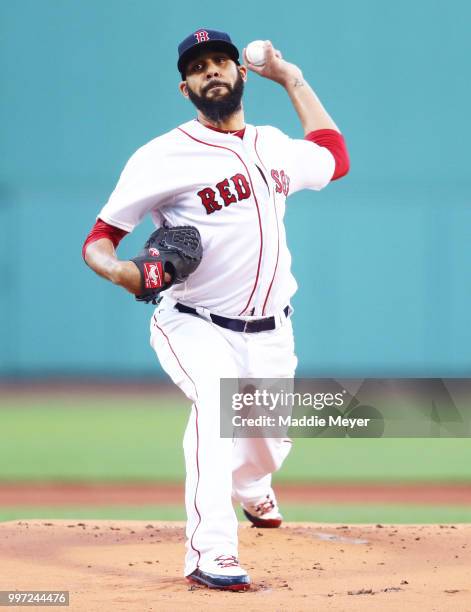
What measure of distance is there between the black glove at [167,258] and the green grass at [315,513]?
93.5 inches

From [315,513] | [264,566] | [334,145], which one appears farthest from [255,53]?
[315,513]

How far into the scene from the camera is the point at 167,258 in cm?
366

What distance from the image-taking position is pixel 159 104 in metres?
14.5

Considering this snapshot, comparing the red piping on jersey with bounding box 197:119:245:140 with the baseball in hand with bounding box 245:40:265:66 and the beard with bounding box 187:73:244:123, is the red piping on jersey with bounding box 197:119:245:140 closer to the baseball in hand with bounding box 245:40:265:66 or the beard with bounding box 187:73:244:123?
the beard with bounding box 187:73:244:123

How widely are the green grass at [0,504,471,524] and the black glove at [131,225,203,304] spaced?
93.5 inches

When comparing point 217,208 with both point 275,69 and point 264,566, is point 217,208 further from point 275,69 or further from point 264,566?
point 264,566

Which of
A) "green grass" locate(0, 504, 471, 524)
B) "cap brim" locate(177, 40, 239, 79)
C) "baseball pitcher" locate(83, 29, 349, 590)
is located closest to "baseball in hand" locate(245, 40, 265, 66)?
"baseball pitcher" locate(83, 29, 349, 590)

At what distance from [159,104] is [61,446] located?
21.1 feet

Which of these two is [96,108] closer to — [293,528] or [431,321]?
[431,321]

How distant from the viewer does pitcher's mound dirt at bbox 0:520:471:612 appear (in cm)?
335

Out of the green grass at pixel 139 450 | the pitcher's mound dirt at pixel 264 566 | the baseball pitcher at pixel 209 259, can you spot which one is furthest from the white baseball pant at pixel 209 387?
the green grass at pixel 139 450

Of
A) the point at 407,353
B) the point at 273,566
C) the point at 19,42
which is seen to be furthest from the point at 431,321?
the point at 273,566

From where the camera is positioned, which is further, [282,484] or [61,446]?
[61,446]

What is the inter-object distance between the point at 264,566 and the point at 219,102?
5.44 feet
